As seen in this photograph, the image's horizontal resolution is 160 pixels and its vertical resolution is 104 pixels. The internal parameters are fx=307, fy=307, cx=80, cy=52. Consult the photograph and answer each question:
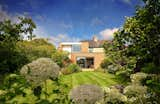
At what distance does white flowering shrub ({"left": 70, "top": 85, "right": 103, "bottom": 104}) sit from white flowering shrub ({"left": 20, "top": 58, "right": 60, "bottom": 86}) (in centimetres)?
195

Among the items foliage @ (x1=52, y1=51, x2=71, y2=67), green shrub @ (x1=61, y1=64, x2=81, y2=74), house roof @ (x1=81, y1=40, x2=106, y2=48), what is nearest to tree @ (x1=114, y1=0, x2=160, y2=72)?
green shrub @ (x1=61, y1=64, x2=81, y2=74)

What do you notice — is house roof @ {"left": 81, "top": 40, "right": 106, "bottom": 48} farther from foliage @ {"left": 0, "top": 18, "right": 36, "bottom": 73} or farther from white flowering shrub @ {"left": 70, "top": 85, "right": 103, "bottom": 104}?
white flowering shrub @ {"left": 70, "top": 85, "right": 103, "bottom": 104}

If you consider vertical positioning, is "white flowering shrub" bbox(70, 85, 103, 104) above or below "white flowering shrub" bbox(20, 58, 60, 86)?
below

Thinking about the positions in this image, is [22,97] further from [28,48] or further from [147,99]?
[28,48]

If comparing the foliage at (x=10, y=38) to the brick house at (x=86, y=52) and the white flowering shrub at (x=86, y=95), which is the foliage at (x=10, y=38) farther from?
the brick house at (x=86, y=52)

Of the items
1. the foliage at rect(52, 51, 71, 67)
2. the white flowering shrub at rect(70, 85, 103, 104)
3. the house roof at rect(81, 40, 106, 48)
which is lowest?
the white flowering shrub at rect(70, 85, 103, 104)

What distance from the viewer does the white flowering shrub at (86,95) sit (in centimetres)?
924

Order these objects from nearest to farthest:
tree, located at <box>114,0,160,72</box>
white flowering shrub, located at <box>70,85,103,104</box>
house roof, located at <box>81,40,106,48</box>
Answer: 1. white flowering shrub, located at <box>70,85,103,104</box>
2. tree, located at <box>114,0,160,72</box>
3. house roof, located at <box>81,40,106,48</box>

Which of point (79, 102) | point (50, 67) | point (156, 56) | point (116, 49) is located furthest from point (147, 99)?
point (116, 49)

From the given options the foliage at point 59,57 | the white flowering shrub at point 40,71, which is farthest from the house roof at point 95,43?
the white flowering shrub at point 40,71

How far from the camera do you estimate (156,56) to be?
23875mm

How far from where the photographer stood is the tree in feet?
78.1

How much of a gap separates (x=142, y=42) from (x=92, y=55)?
48695mm

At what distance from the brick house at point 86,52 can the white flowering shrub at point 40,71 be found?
63818mm
